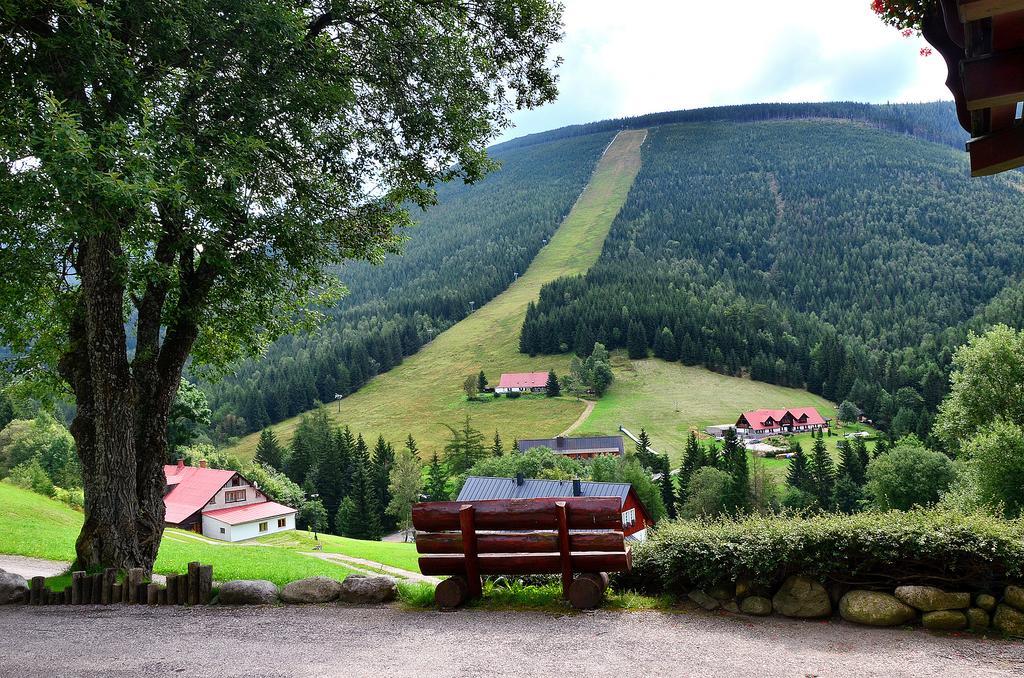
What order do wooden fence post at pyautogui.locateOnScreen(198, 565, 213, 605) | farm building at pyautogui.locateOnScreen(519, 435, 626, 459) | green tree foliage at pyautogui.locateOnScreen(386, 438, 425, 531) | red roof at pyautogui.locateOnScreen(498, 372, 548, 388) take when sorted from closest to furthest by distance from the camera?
wooden fence post at pyautogui.locateOnScreen(198, 565, 213, 605) < green tree foliage at pyautogui.locateOnScreen(386, 438, 425, 531) < farm building at pyautogui.locateOnScreen(519, 435, 626, 459) < red roof at pyautogui.locateOnScreen(498, 372, 548, 388)

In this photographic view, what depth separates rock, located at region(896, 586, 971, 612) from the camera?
7.77 meters

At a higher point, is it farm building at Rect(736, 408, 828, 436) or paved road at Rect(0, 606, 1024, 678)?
paved road at Rect(0, 606, 1024, 678)

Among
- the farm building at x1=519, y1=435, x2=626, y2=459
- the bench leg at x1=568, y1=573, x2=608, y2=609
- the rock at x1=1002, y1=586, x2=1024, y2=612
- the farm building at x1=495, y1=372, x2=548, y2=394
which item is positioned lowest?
the farm building at x1=519, y1=435, x2=626, y2=459

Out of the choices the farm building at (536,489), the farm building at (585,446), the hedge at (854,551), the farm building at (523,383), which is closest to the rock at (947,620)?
the hedge at (854,551)

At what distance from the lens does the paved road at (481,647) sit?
705 cm

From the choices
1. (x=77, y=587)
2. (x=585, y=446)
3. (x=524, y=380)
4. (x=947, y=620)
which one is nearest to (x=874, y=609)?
(x=947, y=620)

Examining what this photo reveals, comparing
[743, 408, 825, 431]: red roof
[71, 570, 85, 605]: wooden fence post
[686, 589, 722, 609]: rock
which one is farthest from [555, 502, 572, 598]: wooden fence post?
[743, 408, 825, 431]: red roof

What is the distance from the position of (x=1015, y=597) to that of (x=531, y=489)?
50.8 meters

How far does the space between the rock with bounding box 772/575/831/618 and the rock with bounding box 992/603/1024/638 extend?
173 cm

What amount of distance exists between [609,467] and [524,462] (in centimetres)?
1152

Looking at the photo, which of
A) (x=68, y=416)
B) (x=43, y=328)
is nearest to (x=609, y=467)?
(x=43, y=328)

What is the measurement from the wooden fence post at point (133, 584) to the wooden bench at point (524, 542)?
15.9ft

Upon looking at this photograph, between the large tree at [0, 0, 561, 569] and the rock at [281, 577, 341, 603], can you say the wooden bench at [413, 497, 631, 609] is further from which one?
the large tree at [0, 0, 561, 569]

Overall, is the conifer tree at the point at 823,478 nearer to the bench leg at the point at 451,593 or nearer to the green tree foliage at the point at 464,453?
the green tree foliage at the point at 464,453
